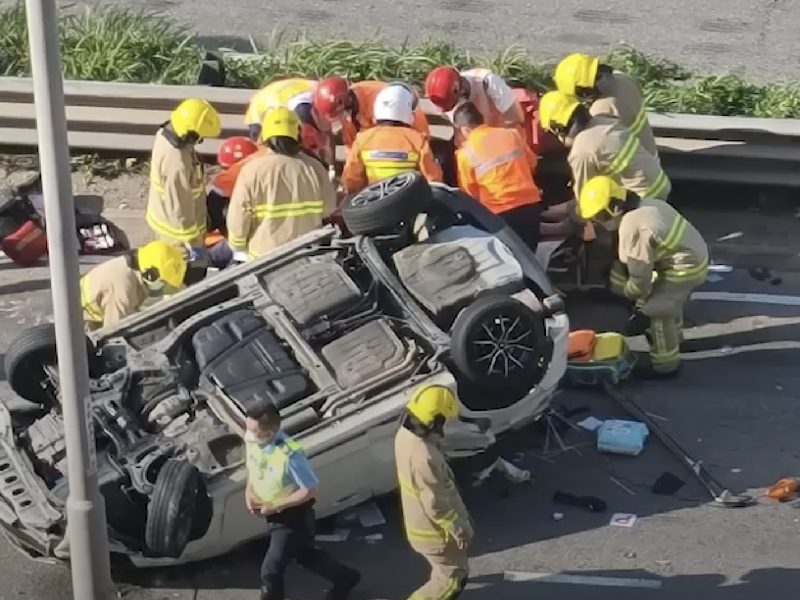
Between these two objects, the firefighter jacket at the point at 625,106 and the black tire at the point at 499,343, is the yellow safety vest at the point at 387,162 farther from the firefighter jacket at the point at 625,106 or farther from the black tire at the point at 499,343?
the black tire at the point at 499,343

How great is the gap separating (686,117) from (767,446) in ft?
11.4

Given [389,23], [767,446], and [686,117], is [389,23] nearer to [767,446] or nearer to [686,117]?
[686,117]

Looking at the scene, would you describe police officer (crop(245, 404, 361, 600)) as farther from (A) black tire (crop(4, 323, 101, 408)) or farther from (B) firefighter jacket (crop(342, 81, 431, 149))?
(B) firefighter jacket (crop(342, 81, 431, 149))

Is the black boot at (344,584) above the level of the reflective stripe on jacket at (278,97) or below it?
below

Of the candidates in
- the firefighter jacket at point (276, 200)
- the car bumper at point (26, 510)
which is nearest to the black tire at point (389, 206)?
the firefighter jacket at point (276, 200)

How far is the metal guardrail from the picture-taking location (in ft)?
39.8

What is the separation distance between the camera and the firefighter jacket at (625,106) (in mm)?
11617

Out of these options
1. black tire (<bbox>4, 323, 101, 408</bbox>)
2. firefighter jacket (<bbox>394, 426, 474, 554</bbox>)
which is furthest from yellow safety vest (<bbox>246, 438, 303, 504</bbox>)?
black tire (<bbox>4, 323, 101, 408</bbox>)

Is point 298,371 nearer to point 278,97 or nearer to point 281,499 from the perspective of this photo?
point 281,499

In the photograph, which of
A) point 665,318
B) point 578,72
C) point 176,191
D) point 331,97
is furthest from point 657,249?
point 176,191

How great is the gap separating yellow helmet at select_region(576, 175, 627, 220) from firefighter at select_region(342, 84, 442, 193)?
1117mm

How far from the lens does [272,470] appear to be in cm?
803

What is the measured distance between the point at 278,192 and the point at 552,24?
6006 mm

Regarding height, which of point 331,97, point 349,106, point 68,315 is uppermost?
point 68,315
